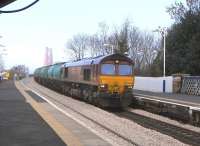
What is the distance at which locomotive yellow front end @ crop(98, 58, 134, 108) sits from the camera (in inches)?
1123

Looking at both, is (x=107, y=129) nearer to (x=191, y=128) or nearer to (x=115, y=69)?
(x=191, y=128)

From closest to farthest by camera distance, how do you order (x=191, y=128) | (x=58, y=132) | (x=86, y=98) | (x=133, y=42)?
(x=58, y=132), (x=191, y=128), (x=86, y=98), (x=133, y=42)

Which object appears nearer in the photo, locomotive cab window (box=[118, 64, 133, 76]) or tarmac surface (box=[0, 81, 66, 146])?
tarmac surface (box=[0, 81, 66, 146])

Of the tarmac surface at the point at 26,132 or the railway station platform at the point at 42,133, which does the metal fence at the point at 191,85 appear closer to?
the railway station platform at the point at 42,133

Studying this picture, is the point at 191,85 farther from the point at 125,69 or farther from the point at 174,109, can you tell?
the point at 174,109

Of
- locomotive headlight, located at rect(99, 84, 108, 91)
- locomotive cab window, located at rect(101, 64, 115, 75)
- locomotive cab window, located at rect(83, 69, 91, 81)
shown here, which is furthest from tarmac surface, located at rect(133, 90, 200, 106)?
locomotive cab window, located at rect(83, 69, 91, 81)

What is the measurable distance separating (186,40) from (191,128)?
41673 mm

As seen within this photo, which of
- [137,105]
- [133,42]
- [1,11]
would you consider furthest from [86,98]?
[133,42]

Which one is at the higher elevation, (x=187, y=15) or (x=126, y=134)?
(x=187, y=15)

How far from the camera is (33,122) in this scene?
1734cm

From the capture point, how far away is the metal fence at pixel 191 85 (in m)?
45.7

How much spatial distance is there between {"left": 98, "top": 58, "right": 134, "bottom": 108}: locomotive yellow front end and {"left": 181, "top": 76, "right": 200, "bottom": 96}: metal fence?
55.8ft

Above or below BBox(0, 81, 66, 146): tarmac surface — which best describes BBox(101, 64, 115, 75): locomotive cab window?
above

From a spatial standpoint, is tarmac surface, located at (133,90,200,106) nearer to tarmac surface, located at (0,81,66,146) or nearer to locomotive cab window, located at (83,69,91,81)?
locomotive cab window, located at (83,69,91,81)
